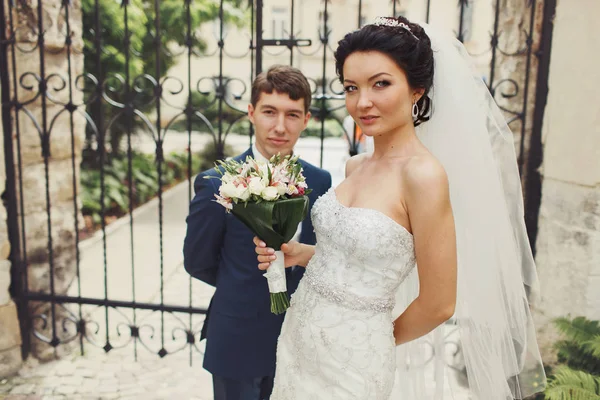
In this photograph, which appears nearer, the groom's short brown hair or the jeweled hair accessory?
the jeweled hair accessory

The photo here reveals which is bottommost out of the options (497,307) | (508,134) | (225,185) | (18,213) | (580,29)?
(18,213)

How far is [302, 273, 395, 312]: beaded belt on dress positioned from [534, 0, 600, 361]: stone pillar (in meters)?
1.82

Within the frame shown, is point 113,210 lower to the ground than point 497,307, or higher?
lower

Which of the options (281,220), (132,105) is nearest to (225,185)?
(281,220)

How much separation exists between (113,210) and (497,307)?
7.62 m

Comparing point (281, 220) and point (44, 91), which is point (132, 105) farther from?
point (281, 220)

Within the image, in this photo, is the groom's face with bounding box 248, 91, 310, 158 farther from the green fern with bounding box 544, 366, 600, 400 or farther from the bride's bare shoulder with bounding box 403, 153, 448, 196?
the green fern with bounding box 544, 366, 600, 400

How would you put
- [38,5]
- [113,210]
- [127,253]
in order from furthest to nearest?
1. [113,210]
2. [127,253]
3. [38,5]

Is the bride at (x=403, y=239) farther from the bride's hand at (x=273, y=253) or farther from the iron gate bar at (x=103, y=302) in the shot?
the iron gate bar at (x=103, y=302)

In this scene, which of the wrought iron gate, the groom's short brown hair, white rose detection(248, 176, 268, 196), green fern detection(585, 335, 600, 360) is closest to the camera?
white rose detection(248, 176, 268, 196)

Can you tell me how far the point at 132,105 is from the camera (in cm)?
368

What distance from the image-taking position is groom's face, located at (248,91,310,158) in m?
2.17

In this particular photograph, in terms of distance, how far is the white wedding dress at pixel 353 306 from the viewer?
1683mm

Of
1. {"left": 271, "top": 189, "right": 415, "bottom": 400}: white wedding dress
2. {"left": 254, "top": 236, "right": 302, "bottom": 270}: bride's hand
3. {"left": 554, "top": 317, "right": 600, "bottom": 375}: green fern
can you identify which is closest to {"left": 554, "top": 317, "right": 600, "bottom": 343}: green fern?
{"left": 554, "top": 317, "right": 600, "bottom": 375}: green fern
